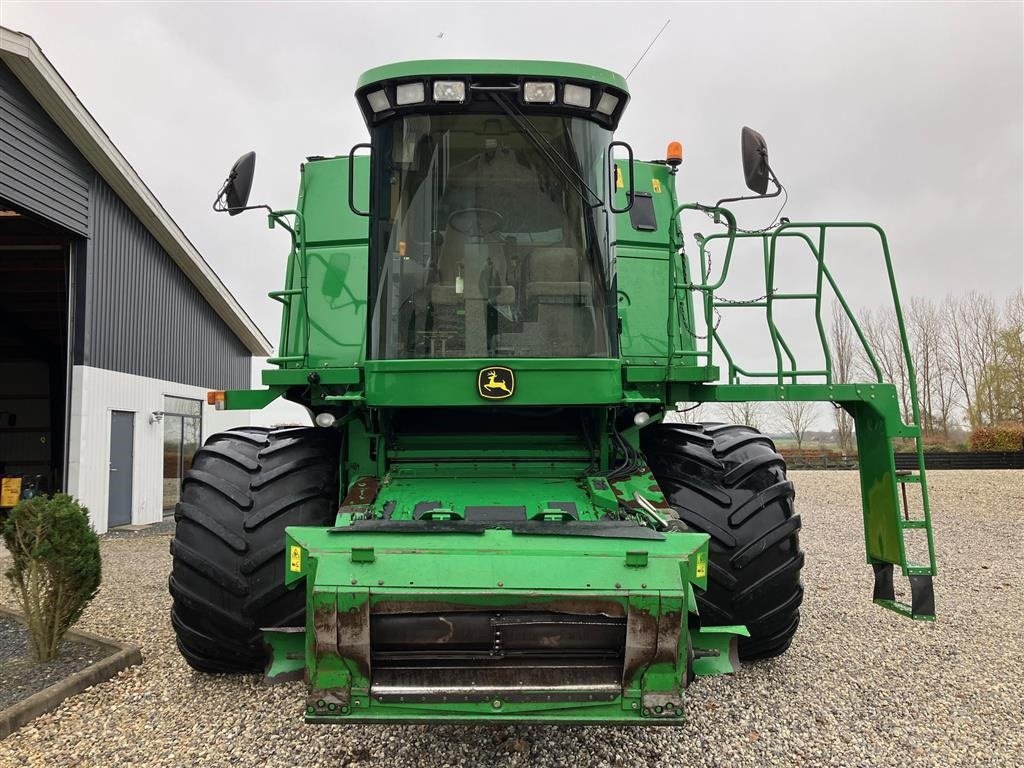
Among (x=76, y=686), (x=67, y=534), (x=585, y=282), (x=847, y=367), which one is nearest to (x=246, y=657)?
(x=76, y=686)

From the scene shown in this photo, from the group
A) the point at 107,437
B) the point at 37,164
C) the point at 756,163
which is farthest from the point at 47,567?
the point at 107,437

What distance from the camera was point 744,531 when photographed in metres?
3.81

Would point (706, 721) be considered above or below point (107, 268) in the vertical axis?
below

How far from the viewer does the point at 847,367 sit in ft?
103

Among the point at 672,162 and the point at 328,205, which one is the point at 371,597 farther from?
the point at 672,162

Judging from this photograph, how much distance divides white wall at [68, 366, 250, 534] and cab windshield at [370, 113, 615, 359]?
30.9ft

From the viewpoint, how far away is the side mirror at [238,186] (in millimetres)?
4012

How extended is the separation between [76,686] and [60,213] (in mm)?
8816

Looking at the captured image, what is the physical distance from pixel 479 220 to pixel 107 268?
10652 mm

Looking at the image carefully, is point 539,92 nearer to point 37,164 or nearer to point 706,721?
point 706,721

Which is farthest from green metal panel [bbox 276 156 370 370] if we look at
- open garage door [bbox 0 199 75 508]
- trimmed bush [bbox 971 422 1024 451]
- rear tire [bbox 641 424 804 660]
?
trimmed bush [bbox 971 422 1024 451]

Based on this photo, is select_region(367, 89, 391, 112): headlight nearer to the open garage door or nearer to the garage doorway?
the garage doorway

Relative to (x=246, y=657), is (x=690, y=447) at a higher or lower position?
higher

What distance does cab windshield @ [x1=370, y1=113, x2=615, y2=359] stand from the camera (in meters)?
3.76
